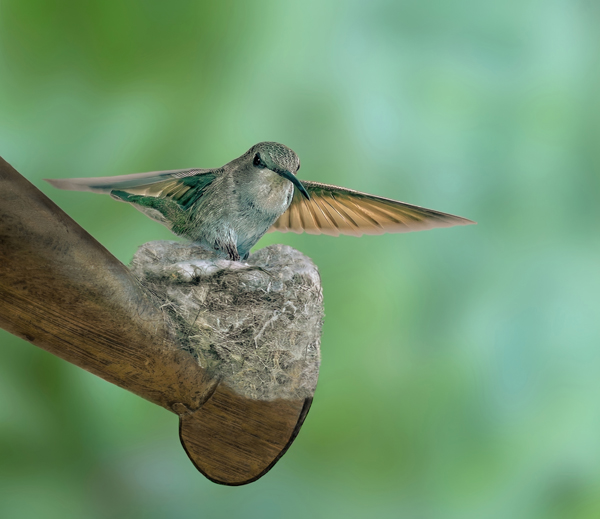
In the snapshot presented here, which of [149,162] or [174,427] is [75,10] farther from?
[174,427]

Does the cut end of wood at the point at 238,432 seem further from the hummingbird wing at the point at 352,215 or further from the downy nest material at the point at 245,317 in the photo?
the hummingbird wing at the point at 352,215

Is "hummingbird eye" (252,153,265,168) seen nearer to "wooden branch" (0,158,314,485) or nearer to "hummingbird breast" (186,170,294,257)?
"hummingbird breast" (186,170,294,257)

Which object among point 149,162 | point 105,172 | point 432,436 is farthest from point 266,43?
point 432,436

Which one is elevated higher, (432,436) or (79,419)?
(432,436)

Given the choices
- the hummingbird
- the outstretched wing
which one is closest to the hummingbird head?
the hummingbird

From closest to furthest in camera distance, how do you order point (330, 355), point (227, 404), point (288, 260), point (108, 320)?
1. point (108, 320)
2. point (227, 404)
3. point (288, 260)
4. point (330, 355)

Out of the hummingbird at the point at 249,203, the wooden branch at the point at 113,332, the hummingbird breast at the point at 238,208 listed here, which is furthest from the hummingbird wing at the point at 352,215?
the wooden branch at the point at 113,332
